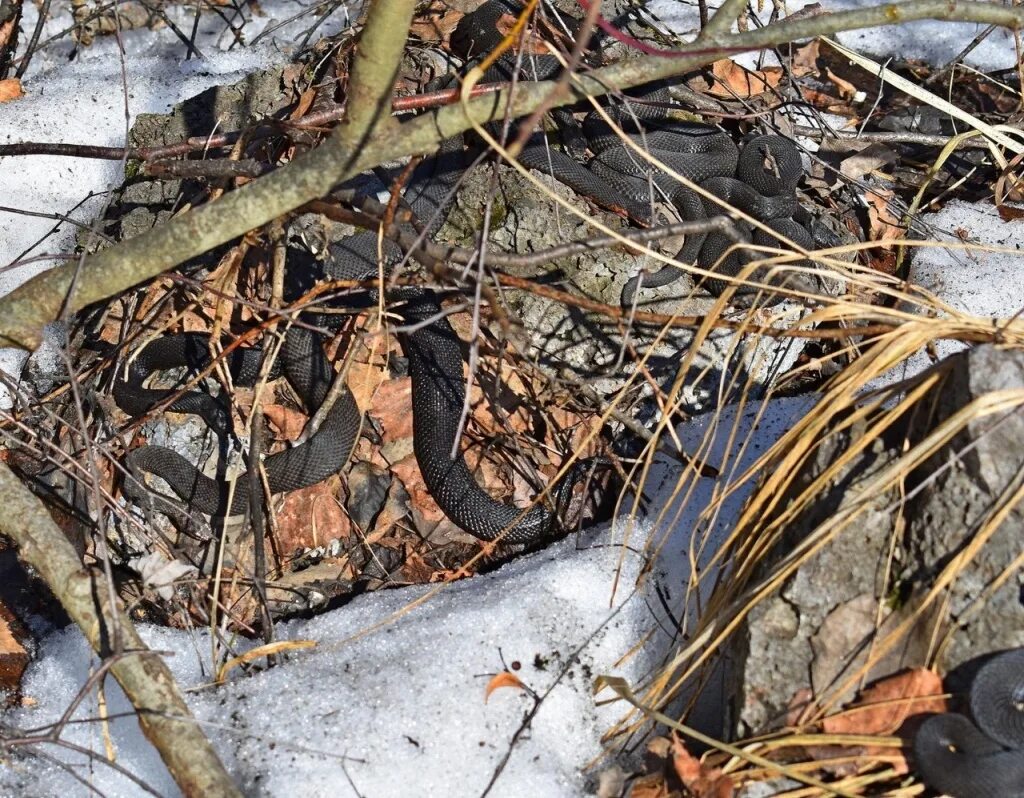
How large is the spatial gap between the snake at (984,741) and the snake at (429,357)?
1395mm

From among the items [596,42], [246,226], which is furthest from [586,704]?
[596,42]

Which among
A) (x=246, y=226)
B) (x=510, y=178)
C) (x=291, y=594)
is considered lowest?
(x=291, y=594)

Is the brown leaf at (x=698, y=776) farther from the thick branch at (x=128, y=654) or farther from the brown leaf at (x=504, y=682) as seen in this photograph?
the thick branch at (x=128, y=654)

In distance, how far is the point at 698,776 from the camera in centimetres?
191

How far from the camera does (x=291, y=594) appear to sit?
9.57 ft

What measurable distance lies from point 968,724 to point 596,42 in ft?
10.9

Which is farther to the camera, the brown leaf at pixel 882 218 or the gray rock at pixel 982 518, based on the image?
the brown leaf at pixel 882 218

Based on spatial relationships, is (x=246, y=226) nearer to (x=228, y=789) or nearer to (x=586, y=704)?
(x=228, y=789)

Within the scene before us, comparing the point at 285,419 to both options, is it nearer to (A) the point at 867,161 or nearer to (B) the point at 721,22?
(B) the point at 721,22

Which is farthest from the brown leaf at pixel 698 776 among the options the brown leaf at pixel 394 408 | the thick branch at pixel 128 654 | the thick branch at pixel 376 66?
the brown leaf at pixel 394 408

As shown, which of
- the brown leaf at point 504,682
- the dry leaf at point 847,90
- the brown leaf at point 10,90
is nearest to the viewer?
the brown leaf at point 504,682

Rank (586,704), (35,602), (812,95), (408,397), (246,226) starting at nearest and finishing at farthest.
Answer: (246,226) → (586,704) → (35,602) → (408,397) → (812,95)

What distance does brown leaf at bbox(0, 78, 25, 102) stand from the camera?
3814 mm

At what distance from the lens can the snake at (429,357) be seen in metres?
3.10
